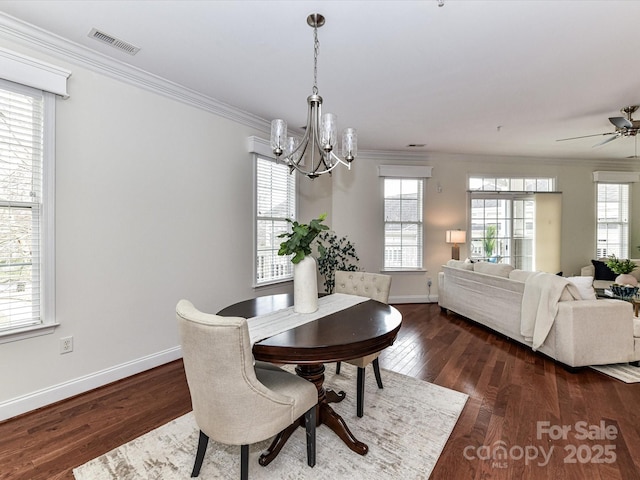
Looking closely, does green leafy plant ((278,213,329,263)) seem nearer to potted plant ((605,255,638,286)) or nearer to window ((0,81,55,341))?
window ((0,81,55,341))

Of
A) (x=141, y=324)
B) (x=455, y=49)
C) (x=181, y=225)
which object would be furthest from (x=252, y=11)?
(x=141, y=324)

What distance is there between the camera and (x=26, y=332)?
2203 millimetres

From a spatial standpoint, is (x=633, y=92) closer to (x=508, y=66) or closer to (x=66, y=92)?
(x=508, y=66)

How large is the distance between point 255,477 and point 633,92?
4.64 m

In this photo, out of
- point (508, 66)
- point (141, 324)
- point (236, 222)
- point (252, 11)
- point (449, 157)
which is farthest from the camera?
point (449, 157)

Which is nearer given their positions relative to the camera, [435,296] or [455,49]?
[455,49]

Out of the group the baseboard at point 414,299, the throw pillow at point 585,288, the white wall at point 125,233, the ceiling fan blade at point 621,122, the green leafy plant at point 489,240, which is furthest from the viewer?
the green leafy plant at point 489,240

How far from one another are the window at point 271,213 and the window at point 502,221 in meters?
3.52

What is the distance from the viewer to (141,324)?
2.86 m

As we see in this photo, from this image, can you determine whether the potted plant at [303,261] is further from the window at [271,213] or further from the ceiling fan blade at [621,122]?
the ceiling fan blade at [621,122]

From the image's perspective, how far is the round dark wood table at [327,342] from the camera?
1506 millimetres

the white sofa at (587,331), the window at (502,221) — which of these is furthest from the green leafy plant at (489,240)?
the white sofa at (587,331)

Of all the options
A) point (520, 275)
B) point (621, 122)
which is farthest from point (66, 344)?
point (621, 122)

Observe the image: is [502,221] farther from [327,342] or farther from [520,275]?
[327,342]
